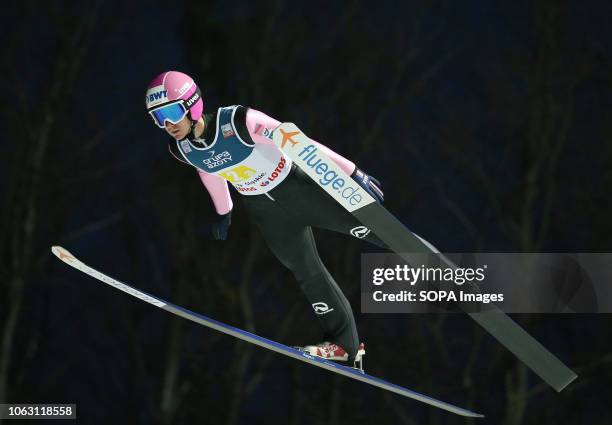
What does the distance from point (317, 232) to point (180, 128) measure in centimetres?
676

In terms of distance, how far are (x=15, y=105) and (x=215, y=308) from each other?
3.36m

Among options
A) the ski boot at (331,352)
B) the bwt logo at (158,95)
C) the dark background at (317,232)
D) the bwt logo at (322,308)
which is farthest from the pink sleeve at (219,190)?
the dark background at (317,232)

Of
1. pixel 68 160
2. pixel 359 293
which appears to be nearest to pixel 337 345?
pixel 359 293

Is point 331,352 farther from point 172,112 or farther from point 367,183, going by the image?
point 172,112

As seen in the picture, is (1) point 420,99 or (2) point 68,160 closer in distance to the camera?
(2) point 68,160

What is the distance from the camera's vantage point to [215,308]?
11477 millimetres

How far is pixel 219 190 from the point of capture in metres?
5.59

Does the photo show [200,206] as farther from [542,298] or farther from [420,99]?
[542,298]

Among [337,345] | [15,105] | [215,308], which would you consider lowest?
[337,345]

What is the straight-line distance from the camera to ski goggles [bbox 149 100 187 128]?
5.03 m

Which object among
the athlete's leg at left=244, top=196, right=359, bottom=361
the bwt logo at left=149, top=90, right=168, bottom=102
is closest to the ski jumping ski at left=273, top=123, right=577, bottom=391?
the athlete's leg at left=244, top=196, right=359, bottom=361

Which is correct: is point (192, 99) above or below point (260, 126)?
above

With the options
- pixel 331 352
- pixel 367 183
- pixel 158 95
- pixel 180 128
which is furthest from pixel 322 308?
pixel 158 95

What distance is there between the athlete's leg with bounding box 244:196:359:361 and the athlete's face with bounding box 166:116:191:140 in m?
0.54
